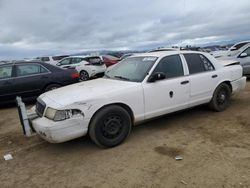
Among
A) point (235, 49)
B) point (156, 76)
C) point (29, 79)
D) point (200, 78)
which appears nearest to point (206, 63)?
point (200, 78)

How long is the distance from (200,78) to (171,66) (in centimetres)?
74

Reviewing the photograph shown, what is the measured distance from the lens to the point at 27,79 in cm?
790

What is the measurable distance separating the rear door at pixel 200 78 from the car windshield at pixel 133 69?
929mm

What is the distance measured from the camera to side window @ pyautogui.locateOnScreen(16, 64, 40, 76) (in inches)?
314

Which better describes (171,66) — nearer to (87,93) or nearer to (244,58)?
(87,93)

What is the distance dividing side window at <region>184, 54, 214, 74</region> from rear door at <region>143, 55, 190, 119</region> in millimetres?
242

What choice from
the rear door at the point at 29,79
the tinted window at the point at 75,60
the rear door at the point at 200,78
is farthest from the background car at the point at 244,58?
the tinted window at the point at 75,60

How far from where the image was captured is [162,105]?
472 cm

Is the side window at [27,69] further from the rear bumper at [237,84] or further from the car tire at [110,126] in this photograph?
the rear bumper at [237,84]

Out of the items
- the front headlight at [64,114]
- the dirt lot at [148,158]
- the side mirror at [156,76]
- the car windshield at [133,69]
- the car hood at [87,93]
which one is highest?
the car windshield at [133,69]

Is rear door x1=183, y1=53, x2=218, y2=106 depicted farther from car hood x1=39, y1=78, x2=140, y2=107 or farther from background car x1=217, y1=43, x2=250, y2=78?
background car x1=217, y1=43, x2=250, y2=78

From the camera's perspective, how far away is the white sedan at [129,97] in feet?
12.8

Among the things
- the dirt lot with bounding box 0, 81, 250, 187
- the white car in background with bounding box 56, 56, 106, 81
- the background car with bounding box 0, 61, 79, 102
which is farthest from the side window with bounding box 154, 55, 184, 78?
the white car in background with bounding box 56, 56, 106, 81

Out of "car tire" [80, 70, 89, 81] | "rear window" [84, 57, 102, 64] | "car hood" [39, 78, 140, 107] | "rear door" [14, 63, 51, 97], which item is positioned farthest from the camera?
"rear window" [84, 57, 102, 64]
